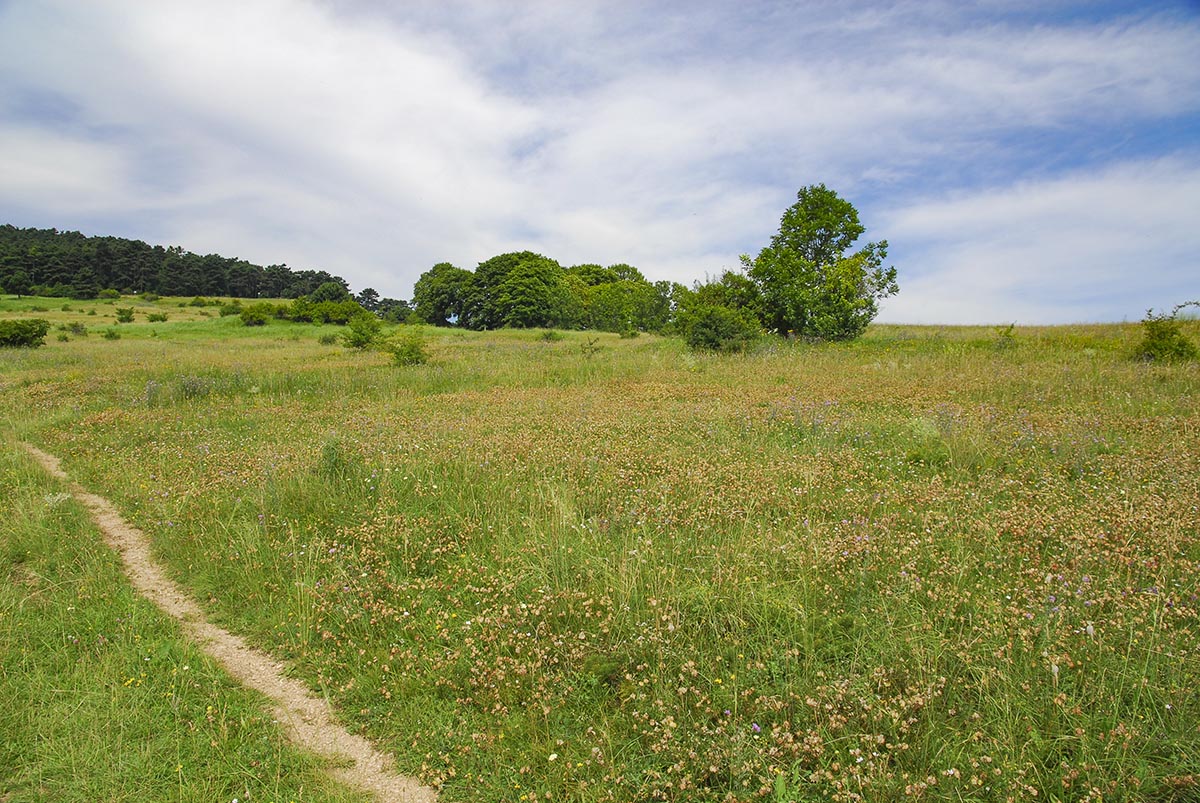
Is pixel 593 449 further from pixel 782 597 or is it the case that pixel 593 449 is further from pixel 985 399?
pixel 985 399

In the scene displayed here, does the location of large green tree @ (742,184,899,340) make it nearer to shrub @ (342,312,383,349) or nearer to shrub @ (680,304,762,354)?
Result: shrub @ (680,304,762,354)

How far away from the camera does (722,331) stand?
22.2 meters

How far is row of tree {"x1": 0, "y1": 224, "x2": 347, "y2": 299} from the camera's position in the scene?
7381cm

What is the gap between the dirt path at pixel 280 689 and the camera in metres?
3.19

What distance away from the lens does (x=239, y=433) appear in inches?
424

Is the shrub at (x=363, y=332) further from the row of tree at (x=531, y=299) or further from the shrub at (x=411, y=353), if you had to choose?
the row of tree at (x=531, y=299)

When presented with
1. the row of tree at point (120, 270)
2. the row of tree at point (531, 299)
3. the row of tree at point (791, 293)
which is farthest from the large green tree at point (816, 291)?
the row of tree at point (120, 270)

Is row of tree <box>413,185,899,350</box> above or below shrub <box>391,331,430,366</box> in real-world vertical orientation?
above

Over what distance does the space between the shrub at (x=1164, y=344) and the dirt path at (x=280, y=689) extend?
1911 cm

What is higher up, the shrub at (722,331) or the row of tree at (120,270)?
the row of tree at (120,270)

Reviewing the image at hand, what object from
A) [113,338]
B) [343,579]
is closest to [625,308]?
[113,338]

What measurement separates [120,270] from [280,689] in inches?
4330

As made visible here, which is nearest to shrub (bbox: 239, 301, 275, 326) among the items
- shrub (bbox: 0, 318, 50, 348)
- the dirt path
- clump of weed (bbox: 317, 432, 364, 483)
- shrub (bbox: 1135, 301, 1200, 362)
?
shrub (bbox: 0, 318, 50, 348)

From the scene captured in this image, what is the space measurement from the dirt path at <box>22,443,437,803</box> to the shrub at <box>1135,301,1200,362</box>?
19.1 m
